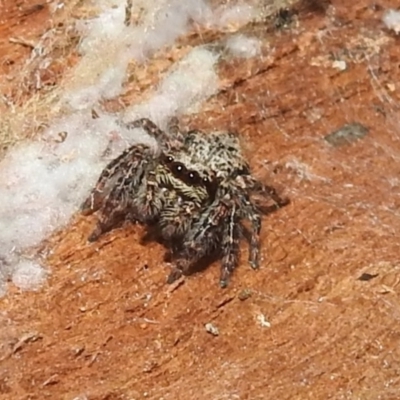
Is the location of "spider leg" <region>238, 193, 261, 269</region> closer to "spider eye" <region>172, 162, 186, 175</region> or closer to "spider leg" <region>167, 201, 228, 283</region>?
"spider leg" <region>167, 201, 228, 283</region>

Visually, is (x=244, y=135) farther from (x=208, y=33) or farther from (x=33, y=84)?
(x=33, y=84)

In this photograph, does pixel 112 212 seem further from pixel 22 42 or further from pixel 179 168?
pixel 22 42

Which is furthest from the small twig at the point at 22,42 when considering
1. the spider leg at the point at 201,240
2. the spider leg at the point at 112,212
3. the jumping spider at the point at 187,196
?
the spider leg at the point at 201,240

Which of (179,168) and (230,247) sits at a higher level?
(179,168)

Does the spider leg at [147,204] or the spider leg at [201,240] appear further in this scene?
the spider leg at [147,204]

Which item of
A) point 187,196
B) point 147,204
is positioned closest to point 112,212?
point 147,204

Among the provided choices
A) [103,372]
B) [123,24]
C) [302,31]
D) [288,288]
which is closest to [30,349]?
[103,372]

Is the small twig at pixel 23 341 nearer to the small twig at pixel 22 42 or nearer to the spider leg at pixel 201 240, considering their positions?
the spider leg at pixel 201 240

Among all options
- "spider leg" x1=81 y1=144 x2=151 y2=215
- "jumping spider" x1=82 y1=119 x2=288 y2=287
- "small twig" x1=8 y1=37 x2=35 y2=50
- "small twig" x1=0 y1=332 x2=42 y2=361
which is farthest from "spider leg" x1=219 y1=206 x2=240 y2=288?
"small twig" x1=8 y1=37 x2=35 y2=50
